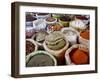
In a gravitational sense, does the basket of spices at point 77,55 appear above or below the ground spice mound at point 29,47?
below

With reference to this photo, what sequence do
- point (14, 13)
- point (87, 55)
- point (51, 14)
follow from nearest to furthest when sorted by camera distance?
point (14, 13) → point (51, 14) → point (87, 55)

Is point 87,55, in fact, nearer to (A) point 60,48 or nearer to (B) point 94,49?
(B) point 94,49

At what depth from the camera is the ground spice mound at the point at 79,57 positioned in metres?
1.89

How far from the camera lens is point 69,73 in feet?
6.16

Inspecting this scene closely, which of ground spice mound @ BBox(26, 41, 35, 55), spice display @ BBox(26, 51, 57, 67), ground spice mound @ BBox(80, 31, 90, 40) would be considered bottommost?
spice display @ BBox(26, 51, 57, 67)

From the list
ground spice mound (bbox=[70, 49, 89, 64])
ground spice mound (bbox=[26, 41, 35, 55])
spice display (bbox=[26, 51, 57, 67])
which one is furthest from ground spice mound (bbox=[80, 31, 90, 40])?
ground spice mound (bbox=[26, 41, 35, 55])

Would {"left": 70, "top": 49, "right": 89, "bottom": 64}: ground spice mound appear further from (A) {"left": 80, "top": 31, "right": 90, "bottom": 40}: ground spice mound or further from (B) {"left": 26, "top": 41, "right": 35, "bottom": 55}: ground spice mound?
(B) {"left": 26, "top": 41, "right": 35, "bottom": 55}: ground spice mound

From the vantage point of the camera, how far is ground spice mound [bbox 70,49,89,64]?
6.21ft

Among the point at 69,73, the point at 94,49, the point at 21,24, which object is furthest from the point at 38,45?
the point at 94,49

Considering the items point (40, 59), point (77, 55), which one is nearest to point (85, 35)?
point (77, 55)

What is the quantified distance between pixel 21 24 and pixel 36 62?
1.00 feet

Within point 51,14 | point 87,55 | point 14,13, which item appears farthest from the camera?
point 87,55

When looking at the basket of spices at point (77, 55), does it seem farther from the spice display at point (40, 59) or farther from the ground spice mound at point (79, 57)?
the spice display at point (40, 59)

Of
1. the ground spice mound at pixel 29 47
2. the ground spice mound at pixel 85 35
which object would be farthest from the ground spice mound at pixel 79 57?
the ground spice mound at pixel 29 47
